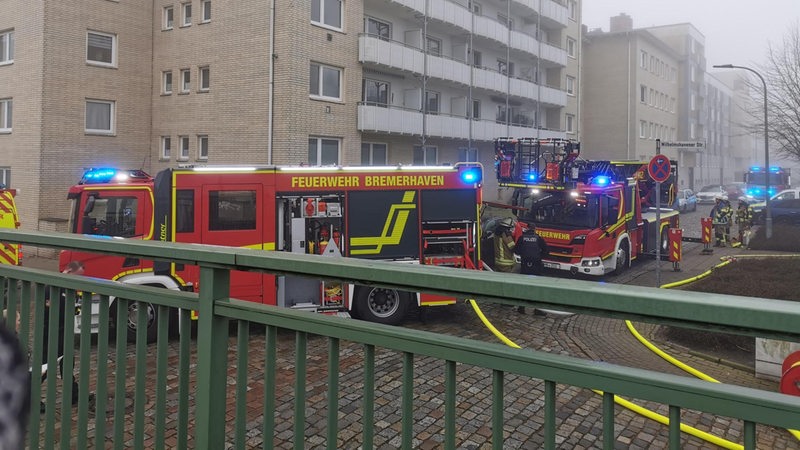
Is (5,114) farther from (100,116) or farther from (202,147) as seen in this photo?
(202,147)

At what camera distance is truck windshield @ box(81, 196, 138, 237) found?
27.6ft

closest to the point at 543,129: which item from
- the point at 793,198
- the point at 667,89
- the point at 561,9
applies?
the point at 561,9

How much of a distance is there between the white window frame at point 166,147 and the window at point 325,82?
6764 mm

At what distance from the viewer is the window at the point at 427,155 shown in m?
26.7

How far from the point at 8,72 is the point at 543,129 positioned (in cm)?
2647

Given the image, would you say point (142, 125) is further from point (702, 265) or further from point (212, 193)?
point (702, 265)

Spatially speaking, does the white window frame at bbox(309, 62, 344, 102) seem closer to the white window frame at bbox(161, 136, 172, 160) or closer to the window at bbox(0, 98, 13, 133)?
the white window frame at bbox(161, 136, 172, 160)

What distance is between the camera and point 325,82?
21969 mm

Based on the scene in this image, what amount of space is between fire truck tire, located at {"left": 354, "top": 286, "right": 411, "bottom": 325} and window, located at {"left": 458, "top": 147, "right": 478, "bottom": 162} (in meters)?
20.3

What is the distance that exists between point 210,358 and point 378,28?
24850mm

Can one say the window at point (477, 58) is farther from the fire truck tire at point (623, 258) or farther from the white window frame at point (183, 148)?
the fire truck tire at point (623, 258)

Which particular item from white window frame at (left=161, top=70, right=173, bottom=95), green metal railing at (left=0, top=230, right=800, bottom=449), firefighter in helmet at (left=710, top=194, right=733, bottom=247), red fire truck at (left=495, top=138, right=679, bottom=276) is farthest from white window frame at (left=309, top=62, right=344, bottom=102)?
green metal railing at (left=0, top=230, right=800, bottom=449)

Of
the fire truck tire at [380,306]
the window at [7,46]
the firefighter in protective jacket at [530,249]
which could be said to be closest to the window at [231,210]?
the fire truck tire at [380,306]

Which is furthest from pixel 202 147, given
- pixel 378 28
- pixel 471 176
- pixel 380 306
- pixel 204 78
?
pixel 380 306
